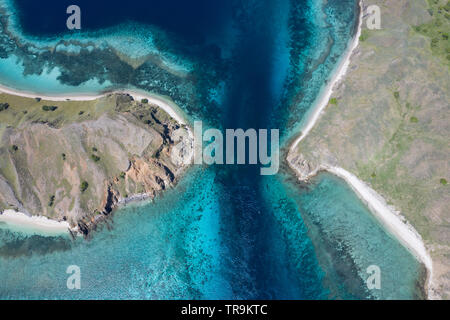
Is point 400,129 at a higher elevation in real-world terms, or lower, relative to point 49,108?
lower

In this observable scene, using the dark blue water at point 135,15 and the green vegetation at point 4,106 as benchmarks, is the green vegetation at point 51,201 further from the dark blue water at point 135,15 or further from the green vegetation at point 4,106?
the dark blue water at point 135,15

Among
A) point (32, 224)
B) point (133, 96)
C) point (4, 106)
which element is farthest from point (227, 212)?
point (4, 106)

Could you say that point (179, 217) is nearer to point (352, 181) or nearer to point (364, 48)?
point (352, 181)

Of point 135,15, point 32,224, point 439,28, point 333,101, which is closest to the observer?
point 32,224

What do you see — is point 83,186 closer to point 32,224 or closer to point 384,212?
point 32,224

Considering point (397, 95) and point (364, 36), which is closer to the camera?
point (397, 95)

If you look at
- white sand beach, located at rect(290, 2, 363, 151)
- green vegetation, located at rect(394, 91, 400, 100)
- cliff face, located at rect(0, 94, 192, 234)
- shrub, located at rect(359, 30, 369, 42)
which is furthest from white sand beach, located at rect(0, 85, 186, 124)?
shrub, located at rect(359, 30, 369, 42)

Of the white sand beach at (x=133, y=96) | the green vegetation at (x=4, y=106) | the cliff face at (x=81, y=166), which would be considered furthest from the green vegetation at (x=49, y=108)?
the green vegetation at (x=4, y=106)
